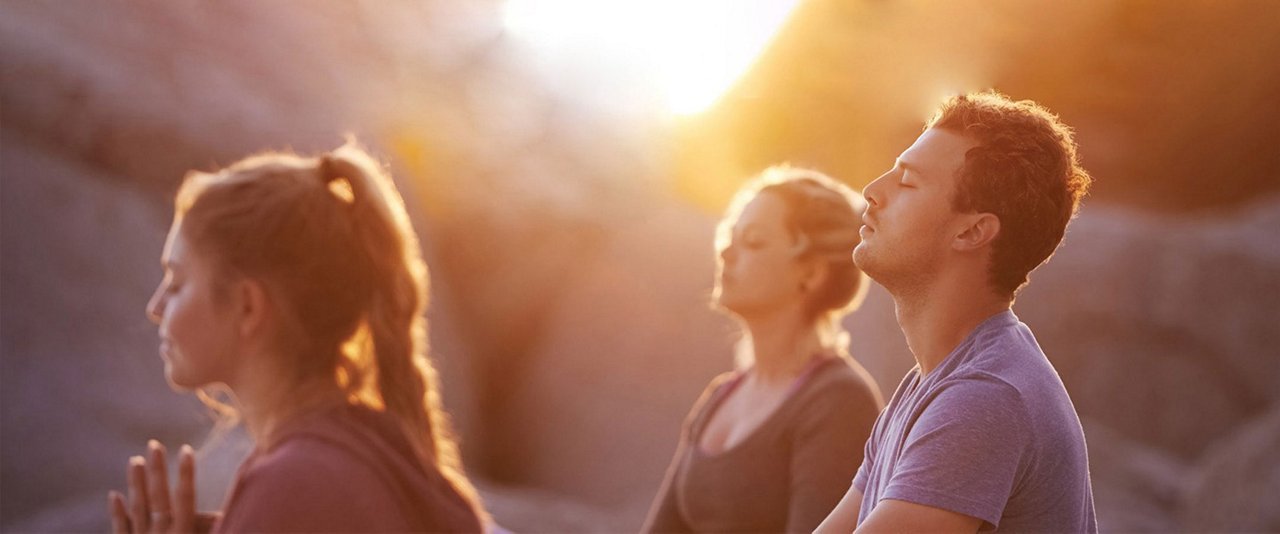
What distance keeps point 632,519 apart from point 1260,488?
9.76ft

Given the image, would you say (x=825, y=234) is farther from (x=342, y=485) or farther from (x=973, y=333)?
(x=342, y=485)

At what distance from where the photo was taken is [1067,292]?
7.33 metres

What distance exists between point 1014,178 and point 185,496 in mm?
1527

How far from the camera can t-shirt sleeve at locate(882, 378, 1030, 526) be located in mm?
1567

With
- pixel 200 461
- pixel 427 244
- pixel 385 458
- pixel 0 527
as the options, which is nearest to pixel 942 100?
pixel 385 458

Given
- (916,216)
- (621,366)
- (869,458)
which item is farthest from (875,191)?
(621,366)

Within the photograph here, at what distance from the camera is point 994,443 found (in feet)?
5.19

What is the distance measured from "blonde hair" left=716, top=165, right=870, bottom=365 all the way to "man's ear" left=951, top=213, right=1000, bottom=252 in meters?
1.45

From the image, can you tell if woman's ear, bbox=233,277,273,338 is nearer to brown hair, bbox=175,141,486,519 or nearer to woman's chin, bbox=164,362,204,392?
brown hair, bbox=175,141,486,519

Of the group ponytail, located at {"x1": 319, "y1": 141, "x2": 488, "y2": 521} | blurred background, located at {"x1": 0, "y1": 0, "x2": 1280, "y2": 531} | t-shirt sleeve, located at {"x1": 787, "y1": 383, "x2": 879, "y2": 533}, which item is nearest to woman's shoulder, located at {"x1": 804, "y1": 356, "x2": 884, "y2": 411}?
t-shirt sleeve, located at {"x1": 787, "y1": 383, "x2": 879, "y2": 533}

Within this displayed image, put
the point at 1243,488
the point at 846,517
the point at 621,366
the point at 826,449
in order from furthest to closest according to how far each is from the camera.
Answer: the point at 621,366, the point at 1243,488, the point at 826,449, the point at 846,517

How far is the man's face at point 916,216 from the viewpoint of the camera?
1.78 metres

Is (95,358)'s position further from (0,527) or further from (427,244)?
(427,244)

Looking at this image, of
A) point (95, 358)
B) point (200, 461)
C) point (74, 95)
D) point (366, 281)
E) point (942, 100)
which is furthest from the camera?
point (74, 95)
